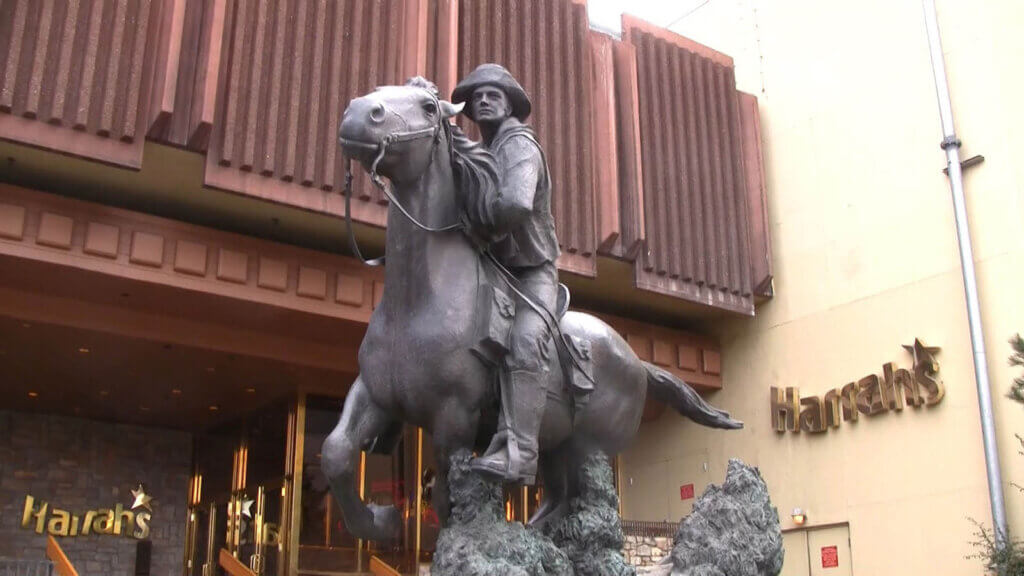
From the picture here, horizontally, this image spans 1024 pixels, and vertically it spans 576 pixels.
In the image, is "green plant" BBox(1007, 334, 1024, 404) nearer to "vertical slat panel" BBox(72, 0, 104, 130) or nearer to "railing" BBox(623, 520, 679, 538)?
"railing" BBox(623, 520, 679, 538)

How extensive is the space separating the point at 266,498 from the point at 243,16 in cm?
947

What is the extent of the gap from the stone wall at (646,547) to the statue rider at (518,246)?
436 inches

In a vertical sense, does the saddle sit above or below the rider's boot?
above

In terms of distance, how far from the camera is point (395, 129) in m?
3.59

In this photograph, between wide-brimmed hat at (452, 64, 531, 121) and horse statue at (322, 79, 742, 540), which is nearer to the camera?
horse statue at (322, 79, 742, 540)

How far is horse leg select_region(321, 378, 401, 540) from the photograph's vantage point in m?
3.63

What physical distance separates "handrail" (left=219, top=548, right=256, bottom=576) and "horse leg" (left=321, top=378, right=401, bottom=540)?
13.2 meters

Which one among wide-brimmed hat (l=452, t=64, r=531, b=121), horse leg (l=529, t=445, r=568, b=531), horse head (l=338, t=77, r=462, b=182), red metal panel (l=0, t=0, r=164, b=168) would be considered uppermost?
red metal panel (l=0, t=0, r=164, b=168)

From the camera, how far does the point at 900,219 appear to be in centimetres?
1734

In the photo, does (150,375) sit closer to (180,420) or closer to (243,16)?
(180,420)

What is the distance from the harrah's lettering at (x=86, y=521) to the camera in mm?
19062

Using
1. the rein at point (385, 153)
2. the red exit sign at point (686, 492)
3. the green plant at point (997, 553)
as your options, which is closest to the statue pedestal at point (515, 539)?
the rein at point (385, 153)

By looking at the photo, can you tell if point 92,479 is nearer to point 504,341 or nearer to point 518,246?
point 518,246

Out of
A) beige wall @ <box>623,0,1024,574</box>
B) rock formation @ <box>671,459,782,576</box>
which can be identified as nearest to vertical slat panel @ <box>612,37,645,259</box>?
beige wall @ <box>623,0,1024,574</box>
